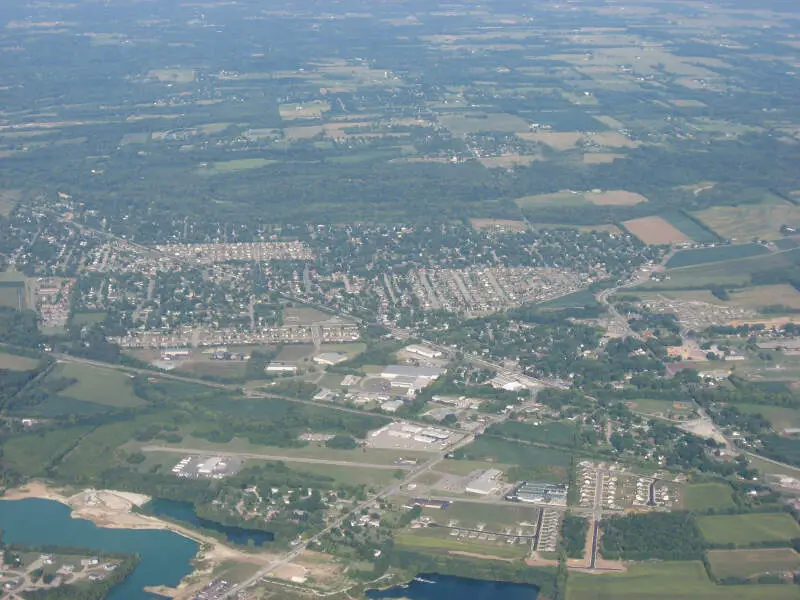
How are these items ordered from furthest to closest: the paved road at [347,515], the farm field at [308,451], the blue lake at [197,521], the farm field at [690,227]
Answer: the farm field at [690,227] → the farm field at [308,451] → the blue lake at [197,521] → the paved road at [347,515]

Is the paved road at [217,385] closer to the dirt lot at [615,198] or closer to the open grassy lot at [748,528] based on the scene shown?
the open grassy lot at [748,528]

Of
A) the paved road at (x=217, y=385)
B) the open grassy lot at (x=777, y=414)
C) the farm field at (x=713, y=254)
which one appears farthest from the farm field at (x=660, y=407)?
the farm field at (x=713, y=254)

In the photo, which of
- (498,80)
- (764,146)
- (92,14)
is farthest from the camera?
(92,14)

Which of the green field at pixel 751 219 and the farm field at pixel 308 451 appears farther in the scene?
the green field at pixel 751 219

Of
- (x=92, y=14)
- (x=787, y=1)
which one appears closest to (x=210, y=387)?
(x=92, y=14)

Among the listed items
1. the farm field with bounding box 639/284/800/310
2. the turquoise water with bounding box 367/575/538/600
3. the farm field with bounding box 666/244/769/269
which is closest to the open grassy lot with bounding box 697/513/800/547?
the turquoise water with bounding box 367/575/538/600

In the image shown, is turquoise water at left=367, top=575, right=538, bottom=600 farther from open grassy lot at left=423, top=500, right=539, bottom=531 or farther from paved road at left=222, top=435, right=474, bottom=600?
paved road at left=222, top=435, right=474, bottom=600

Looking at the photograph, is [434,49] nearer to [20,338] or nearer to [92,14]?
[92,14]
